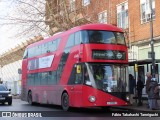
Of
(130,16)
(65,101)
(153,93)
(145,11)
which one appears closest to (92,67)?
(65,101)

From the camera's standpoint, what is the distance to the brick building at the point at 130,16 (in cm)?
2672

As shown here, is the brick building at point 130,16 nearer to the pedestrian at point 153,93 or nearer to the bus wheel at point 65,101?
the pedestrian at point 153,93

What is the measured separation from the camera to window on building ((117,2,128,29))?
30594 millimetres

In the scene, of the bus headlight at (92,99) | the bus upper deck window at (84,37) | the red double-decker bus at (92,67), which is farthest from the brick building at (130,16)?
the bus headlight at (92,99)

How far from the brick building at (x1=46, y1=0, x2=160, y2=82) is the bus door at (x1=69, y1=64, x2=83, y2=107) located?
20.9 ft

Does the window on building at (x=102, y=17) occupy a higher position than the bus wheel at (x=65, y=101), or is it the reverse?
the window on building at (x=102, y=17)

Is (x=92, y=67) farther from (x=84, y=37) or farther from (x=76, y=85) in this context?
(x=84, y=37)

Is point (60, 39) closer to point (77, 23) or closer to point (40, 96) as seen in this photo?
point (40, 96)

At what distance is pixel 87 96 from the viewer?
18.2 meters

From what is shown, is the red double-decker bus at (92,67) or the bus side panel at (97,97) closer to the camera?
the bus side panel at (97,97)

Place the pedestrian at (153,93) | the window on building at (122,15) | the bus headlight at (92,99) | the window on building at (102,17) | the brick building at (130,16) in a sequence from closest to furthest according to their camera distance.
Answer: the bus headlight at (92,99) < the pedestrian at (153,93) < the brick building at (130,16) < the window on building at (122,15) < the window on building at (102,17)

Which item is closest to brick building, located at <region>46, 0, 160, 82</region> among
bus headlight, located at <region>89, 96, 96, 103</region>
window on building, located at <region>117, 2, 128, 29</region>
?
window on building, located at <region>117, 2, 128, 29</region>

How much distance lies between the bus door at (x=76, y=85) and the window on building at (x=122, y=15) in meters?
12.3

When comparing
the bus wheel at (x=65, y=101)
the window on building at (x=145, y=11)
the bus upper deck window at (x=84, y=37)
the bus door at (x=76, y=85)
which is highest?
the window on building at (x=145, y=11)
